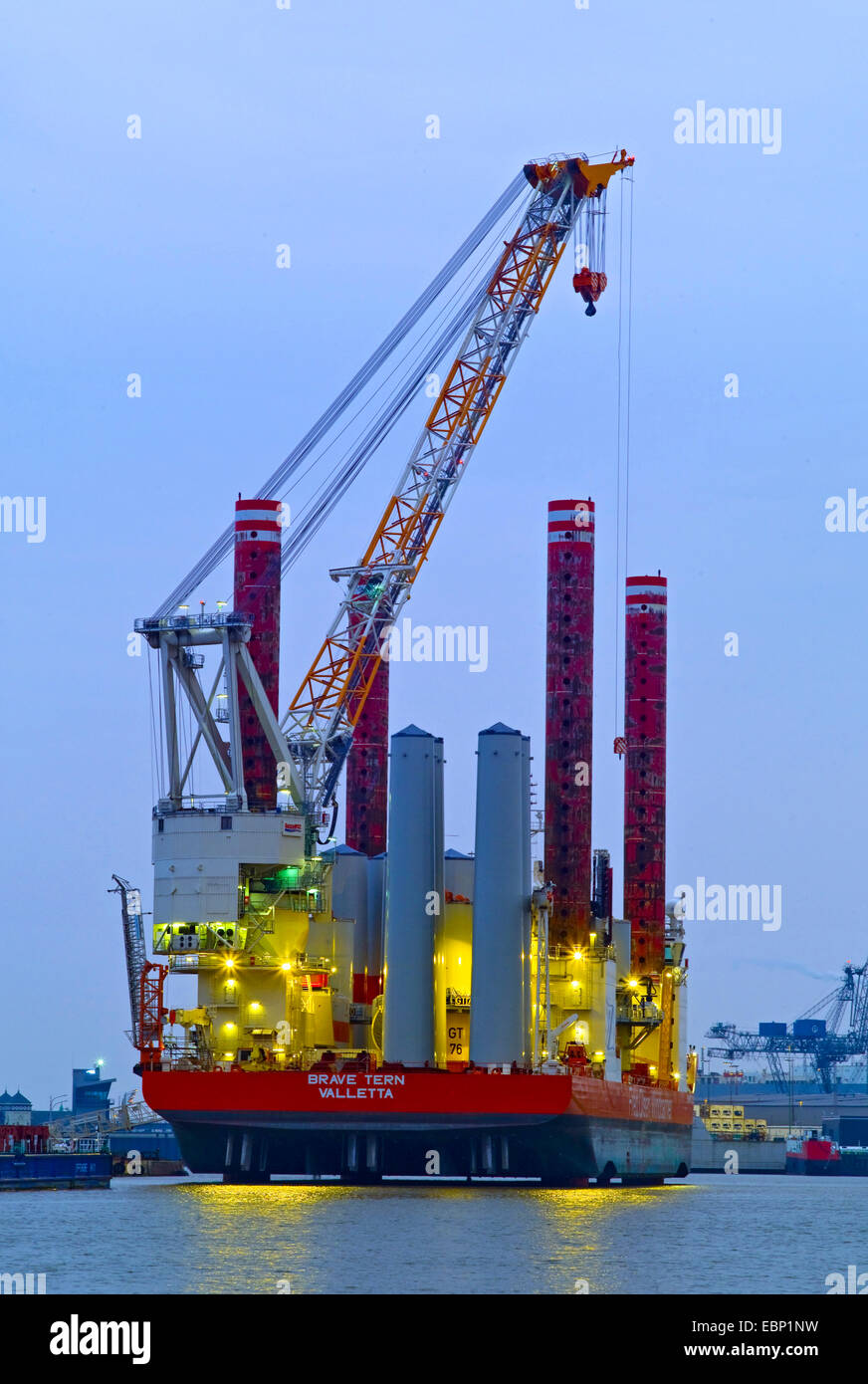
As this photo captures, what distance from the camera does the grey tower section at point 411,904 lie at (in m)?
76.6

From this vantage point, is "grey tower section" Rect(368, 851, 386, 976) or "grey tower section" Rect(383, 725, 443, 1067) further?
"grey tower section" Rect(368, 851, 386, 976)

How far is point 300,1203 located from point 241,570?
28.4 meters

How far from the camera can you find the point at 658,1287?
1908 inches

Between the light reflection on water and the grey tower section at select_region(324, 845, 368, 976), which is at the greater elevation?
the grey tower section at select_region(324, 845, 368, 976)

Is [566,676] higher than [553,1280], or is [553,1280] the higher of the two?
[566,676]

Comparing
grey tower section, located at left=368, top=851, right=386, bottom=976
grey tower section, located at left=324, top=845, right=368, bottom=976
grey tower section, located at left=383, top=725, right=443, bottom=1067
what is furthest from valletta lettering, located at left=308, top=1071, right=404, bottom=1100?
grey tower section, located at left=368, top=851, right=386, bottom=976

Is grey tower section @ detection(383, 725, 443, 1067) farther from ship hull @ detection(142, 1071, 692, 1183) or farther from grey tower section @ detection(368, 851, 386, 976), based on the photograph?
grey tower section @ detection(368, 851, 386, 976)

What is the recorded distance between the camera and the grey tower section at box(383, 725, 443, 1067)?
76.6m

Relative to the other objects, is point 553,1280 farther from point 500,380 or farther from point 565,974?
point 500,380

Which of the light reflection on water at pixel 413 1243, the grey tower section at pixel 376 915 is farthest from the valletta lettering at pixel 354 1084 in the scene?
the grey tower section at pixel 376 915

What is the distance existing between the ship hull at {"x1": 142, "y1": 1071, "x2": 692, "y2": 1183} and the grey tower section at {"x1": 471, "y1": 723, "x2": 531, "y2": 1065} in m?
2.48

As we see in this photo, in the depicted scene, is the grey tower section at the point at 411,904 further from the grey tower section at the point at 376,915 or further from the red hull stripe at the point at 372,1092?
the grey tower section at the point at 376,915
